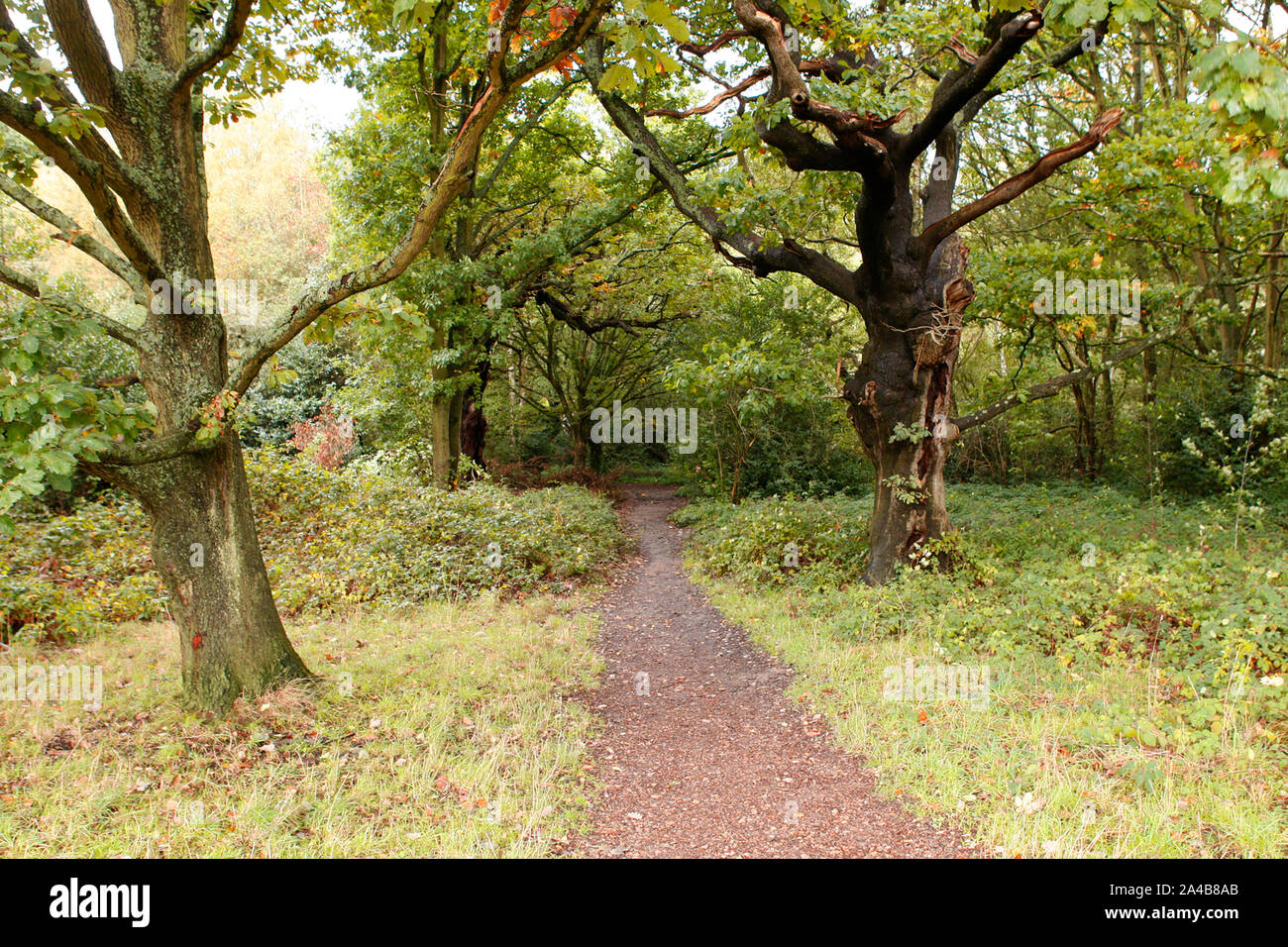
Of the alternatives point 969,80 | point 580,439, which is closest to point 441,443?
point 580,439

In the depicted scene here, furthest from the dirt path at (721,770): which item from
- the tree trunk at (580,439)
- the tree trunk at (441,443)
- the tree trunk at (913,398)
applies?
the tree trunk at (580,439)

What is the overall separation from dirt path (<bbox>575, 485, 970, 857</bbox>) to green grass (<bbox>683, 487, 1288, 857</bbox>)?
0.77 ft

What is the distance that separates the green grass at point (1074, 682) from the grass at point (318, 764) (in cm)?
223

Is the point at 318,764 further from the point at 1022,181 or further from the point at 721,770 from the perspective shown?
the point at 1022,181

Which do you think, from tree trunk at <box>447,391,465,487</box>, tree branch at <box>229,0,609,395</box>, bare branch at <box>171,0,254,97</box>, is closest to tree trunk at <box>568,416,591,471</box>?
tree trunk at <box>447,391,465,487</box>

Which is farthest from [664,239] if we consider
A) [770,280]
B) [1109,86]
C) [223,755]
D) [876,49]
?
[223,755]

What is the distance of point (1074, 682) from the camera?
5129mm

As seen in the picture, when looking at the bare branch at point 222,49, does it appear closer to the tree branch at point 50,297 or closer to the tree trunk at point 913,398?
the tree branch at point 50,297

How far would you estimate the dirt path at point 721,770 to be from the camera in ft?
→ 12.6

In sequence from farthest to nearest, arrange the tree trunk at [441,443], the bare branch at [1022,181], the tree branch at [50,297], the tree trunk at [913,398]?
the tree trunk at [441,443], the tree trunk at [913,398], the bare branch at [1022,181], the tree branch at [50,297]

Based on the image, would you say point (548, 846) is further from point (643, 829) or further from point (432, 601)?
point (432, 601)

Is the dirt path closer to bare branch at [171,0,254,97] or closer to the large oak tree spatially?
the large oak tree

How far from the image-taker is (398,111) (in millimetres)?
12547

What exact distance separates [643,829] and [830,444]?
41.0ft
